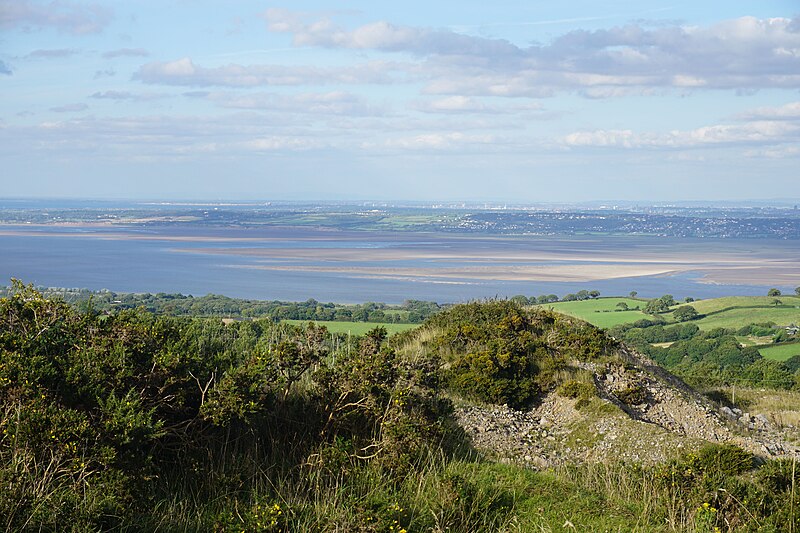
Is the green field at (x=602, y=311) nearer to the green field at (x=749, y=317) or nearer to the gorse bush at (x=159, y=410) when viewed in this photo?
the green field at (x=749, y=317)

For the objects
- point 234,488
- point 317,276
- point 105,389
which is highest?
point 105,389

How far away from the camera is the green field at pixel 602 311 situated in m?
33.3

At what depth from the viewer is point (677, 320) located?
35.2 meters

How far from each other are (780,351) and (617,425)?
66.2 ft

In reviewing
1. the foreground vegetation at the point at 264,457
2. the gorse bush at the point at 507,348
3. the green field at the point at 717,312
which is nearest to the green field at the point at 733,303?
the green field at the point at 717,312

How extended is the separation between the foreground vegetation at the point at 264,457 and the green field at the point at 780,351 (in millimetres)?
22611

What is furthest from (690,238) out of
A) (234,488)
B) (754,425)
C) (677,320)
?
(234,488)

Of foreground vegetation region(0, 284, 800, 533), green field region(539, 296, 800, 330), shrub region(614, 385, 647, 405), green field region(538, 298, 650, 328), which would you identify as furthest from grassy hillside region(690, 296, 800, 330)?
foreground vegetation region(0, 284, 800, 533)

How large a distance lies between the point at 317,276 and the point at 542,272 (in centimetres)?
1713

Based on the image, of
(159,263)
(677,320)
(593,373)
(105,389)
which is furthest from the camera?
(159,263)

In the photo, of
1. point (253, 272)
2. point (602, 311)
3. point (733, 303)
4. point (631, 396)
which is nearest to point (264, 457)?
point (631, 396)

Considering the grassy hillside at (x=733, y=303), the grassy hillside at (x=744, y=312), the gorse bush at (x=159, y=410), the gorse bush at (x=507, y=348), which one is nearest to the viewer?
the gorse bush at (x=159, y=410)

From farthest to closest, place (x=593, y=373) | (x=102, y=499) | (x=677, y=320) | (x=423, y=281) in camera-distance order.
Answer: (x=423, y=281), (x=677, y=320), (x=593, y=373), (x=102, y=499)

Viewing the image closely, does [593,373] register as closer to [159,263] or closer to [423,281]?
[423,281]
